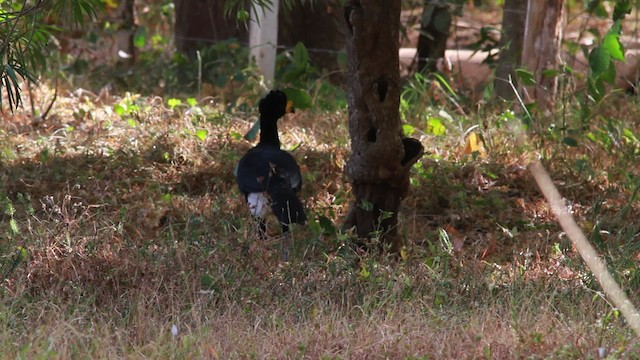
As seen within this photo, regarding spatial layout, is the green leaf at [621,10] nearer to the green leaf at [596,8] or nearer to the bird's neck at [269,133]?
the green leaf at [596,8]

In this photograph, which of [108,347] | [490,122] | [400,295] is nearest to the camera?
[108,347]

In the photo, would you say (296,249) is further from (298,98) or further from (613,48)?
(613,48)

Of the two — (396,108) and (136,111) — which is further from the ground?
(396,108)

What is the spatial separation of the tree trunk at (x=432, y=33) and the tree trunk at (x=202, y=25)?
149 cm

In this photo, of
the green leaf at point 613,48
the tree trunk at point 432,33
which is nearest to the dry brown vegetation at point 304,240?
the green leaf at point 613,48

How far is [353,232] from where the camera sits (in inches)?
204

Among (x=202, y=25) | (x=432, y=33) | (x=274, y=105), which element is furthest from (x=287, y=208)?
(x=202, y=25)

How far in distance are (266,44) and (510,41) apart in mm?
1792

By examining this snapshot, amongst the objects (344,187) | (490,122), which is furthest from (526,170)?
(344,187)

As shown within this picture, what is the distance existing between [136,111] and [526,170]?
271cm

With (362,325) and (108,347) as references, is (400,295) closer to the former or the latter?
(362,325)

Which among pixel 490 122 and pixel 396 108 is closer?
pixel 396 108

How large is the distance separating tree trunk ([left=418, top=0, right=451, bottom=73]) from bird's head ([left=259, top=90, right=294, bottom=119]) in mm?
2443

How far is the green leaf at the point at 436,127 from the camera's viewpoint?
270 inches
